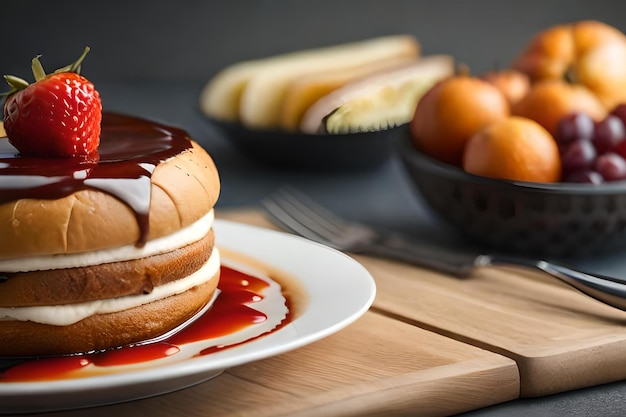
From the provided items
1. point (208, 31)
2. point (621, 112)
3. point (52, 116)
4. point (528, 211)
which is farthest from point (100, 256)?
point (208, 31)

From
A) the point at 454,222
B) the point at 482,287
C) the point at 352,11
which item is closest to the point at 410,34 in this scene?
the point at 352,11

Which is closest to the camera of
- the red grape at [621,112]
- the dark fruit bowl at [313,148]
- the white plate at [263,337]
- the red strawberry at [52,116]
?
the white plate at [263,337]

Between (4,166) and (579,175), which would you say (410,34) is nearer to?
(579,175)

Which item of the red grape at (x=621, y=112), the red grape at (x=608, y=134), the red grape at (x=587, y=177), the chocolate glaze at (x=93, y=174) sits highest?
the chocolate glaze at (x=93, y=174)

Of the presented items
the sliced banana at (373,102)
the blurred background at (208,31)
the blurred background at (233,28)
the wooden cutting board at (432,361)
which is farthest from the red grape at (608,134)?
the blurred background at (233,28)

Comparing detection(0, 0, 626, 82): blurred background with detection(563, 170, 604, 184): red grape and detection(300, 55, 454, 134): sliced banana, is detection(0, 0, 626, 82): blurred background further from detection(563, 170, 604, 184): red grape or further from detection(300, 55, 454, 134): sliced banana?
detection(563, 170, 604, 184): red grape

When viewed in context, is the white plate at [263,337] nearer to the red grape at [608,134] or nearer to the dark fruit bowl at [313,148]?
the red grape at [608,134]
